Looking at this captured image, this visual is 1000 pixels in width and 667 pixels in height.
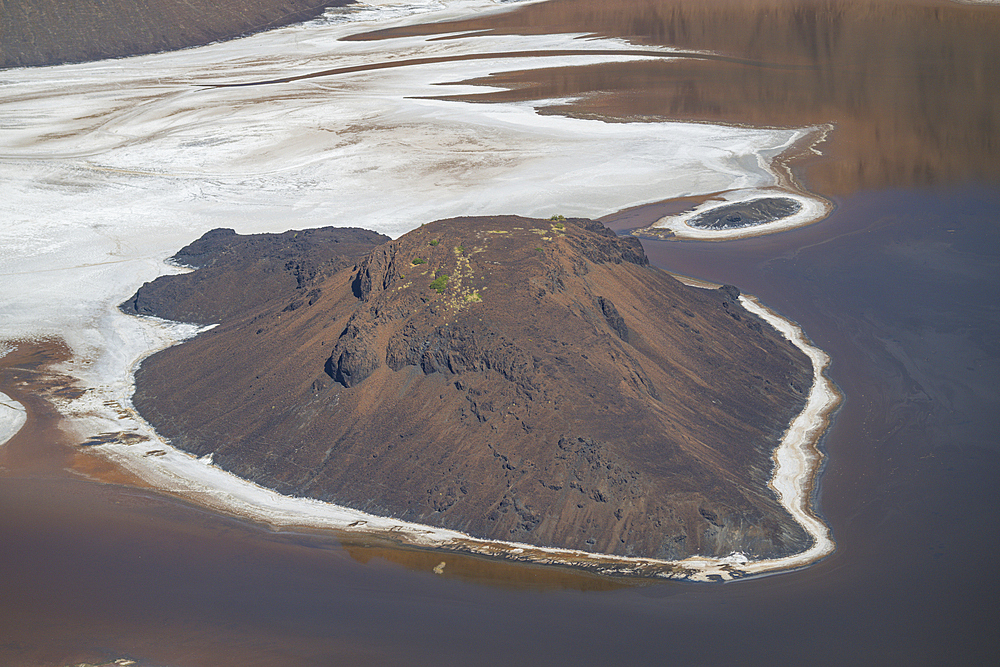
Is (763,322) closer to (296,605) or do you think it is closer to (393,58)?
(296,605)

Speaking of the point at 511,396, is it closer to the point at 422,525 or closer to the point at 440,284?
the point at 422,525

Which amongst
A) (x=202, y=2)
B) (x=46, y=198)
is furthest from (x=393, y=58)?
(x=46, y=198)

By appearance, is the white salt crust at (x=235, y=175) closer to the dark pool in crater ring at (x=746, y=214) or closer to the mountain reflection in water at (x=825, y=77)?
the dark pool in crater ring at (x=746, y=214)

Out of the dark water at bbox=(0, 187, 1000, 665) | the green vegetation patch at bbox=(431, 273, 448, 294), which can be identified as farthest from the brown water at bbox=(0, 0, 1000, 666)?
the green vegetation patch at bbox=(431, 273, 448, 294)

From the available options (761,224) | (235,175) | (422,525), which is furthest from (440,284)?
(235,175)

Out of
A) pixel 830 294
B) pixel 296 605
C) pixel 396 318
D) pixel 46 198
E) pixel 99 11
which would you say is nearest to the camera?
pixel 296 605

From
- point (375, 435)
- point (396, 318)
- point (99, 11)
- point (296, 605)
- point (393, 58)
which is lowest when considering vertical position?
point (296, 605)
